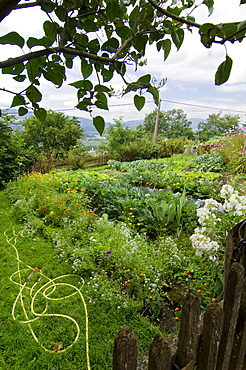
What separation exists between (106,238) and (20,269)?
1.09 m

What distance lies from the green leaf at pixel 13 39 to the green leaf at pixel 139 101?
0.25 meters

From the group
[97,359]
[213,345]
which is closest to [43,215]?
[97,359]

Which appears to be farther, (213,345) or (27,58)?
(213,345)

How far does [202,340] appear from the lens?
0.94m

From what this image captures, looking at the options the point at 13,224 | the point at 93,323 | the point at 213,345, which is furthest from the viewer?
the point at 13,224

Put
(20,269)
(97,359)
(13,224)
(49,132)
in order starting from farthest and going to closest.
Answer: (49,132) → (13,224) → (20,269) → (97,359)

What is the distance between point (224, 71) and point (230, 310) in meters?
0.97

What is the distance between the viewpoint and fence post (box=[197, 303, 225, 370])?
872mm

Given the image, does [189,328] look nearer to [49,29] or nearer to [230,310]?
[230,310]

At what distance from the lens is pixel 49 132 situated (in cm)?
1415

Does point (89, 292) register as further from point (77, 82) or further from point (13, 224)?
point (13, 224)

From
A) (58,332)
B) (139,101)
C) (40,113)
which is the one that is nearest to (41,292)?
(58,332)

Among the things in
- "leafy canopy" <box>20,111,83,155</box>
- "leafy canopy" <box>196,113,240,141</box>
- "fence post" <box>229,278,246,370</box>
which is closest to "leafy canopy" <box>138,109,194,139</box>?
"leafy canopy" <box>196,113,240,141</box>

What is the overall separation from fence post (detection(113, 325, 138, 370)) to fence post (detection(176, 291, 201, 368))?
26 cm
